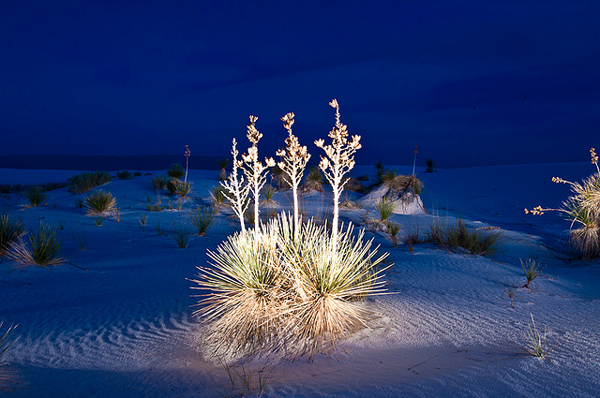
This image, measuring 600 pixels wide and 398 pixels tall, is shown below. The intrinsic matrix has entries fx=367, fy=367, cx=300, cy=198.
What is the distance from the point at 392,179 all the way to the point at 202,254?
1058 centimetres

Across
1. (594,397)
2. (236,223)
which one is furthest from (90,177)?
(594,397)

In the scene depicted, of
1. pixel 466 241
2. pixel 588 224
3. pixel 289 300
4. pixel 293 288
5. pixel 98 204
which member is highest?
pixel 588 224

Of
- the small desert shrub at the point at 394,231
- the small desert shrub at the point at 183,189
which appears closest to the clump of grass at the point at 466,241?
the small desert shrub at the point at 394,231

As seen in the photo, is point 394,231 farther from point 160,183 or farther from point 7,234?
point 160,183

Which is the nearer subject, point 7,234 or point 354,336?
point 354,336

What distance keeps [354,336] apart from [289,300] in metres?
0.69

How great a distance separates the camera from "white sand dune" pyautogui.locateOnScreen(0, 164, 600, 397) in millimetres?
2648

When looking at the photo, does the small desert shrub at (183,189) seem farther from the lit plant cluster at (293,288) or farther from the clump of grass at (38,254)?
the lit plant cluster at (293,288)

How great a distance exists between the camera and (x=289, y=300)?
3.40 m

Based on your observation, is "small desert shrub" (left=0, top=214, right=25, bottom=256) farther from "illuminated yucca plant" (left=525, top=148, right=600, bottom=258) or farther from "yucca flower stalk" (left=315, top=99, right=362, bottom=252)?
"illuminated yucca plant" (left=525, top=148, right=600, bottom=258)

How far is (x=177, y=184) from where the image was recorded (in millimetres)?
17344

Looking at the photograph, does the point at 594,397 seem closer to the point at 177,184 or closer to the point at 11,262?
the point at 11,262

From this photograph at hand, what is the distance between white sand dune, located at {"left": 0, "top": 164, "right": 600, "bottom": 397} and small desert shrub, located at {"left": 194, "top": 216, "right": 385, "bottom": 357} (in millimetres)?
199

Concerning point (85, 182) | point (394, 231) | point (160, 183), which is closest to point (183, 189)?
point (160, 183)
